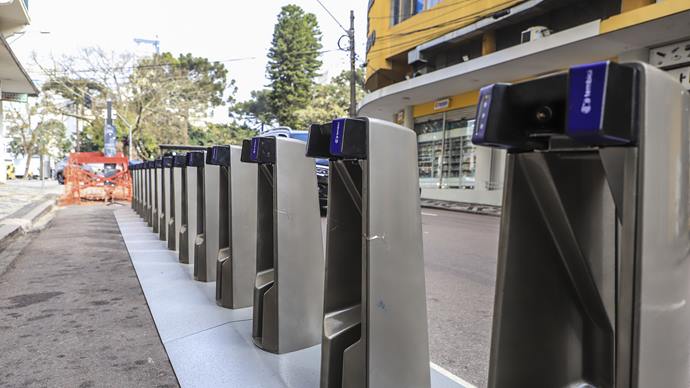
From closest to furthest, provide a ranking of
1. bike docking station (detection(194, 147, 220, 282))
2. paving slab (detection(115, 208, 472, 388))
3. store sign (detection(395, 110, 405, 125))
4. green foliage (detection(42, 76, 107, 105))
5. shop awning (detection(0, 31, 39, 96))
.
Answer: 1. paving slab (detection(115, 208, 472, 388))
2. bike docking station (detection(194, 147, 220, 282))
3. shop awning (detection(0, 31, 39, 96))
4. store sign (detection(395, 110, 405, 125))
5. green foliage (detection(42, 76, 107, 105))

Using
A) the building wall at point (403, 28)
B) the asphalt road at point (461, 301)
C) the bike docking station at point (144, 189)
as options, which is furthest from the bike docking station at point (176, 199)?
the building wall at point (403, 28)

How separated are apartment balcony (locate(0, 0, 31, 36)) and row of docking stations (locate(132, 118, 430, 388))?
711 inches

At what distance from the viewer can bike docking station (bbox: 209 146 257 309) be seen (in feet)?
11.4

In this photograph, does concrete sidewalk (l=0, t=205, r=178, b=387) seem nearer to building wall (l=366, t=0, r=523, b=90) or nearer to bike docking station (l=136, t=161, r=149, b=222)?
bike docking station (l=136, t=161, r=149, b=222)

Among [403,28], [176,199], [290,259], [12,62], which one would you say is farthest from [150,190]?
[403,28]

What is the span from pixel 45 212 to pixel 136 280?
8.49 metres

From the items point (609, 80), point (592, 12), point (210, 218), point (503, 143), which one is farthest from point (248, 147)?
point (592, 12)

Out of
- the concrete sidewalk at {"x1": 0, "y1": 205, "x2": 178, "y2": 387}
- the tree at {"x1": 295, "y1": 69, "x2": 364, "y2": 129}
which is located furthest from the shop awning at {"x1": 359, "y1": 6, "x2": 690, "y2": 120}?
the tree at {"x1": 295, "y1": 69, "x2": 364, "y2": 129}

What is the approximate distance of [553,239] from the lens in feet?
4.44

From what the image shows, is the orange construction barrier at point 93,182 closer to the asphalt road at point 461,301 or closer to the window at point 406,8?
the asphalt road at point 461,301

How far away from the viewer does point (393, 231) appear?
1968mm

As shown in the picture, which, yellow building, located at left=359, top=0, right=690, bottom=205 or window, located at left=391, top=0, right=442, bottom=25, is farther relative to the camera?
window, located at left=391, top=0, right=442, bottom=25

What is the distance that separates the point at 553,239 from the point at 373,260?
744 mm

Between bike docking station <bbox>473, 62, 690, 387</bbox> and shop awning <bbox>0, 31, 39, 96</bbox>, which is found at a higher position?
shop awning <bbox>0, 31, 39, 96</bbox>
